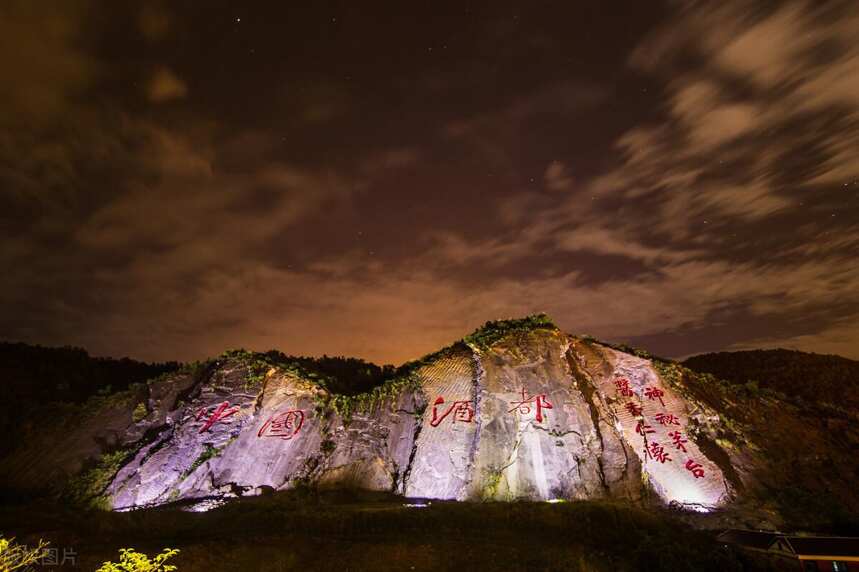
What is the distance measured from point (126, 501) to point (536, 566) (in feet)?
52.1

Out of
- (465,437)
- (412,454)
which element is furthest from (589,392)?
(412,454)

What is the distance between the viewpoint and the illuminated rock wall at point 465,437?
17.4m

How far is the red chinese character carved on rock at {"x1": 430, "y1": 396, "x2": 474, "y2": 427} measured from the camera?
19.1m

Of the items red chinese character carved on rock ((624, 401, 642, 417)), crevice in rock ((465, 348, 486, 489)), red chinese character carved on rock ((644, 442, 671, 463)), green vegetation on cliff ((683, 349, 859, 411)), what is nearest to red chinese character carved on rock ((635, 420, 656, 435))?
red chinese character carved on rock ((624, 401, 642, 417))

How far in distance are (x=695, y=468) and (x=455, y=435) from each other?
28.8 feet

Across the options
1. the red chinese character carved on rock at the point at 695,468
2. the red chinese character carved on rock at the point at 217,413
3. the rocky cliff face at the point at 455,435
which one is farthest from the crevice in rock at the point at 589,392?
the red chinese character carved on rock at the point at 217,413

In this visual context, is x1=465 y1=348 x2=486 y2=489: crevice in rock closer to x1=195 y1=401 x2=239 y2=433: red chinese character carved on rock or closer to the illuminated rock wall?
the illuminated rock wall

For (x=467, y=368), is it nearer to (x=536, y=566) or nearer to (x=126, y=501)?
(x=536, y=566)

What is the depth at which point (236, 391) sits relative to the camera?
853 inches

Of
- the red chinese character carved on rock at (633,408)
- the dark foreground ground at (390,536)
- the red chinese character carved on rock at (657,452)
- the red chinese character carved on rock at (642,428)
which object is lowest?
the dark foreground ground at (390,536)

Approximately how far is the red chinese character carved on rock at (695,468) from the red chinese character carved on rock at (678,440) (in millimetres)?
474

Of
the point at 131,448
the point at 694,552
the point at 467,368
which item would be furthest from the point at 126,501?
the point at 694,552

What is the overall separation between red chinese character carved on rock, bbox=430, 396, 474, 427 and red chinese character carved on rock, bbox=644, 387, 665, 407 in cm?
720

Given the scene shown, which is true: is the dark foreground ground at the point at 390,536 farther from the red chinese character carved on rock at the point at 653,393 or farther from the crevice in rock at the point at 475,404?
the red chinese character carved on rock at the point at 653,393
